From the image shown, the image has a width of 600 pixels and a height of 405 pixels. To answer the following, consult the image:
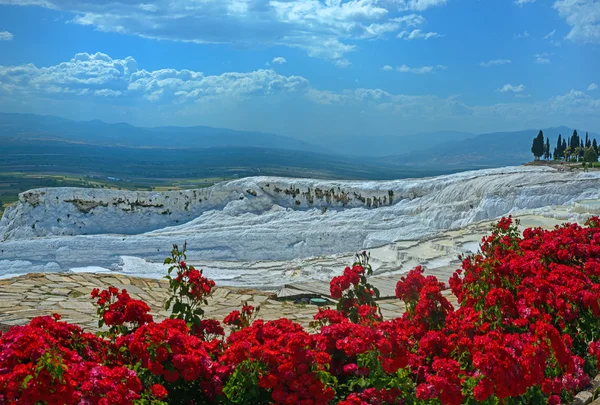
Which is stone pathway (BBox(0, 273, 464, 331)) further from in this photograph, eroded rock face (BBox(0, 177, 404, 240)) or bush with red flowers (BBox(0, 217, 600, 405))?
eroded rock face (BBox(0, 177, 404, 240))

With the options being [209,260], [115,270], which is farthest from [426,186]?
[115,270]

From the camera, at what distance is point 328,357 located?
12.0 feet

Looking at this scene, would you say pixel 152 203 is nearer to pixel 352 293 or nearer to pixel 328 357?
pixel 352 293

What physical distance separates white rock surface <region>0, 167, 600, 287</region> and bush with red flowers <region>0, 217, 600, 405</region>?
6.35m

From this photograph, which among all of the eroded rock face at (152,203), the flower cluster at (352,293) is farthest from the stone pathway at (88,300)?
the eroded rock face at (152,203)

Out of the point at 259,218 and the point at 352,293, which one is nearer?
the point at 352,293

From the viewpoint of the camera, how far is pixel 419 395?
3533 millimetres

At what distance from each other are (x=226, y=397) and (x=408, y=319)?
75.8 inches

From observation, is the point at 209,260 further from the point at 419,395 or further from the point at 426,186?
the point at 419,395

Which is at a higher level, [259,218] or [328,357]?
[328,357]

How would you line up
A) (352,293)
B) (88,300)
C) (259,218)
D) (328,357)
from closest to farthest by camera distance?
(328,357)
(352,293)
(88,300)
(259,218)

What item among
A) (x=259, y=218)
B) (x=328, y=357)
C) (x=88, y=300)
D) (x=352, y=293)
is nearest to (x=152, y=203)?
(x=259, y=218)

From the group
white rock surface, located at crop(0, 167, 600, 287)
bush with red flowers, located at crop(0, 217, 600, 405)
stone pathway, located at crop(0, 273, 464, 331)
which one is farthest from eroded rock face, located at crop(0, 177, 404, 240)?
bush with red flowers, located at crop(0, 217, 600, 405)

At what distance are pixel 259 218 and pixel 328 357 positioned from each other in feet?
46.1
